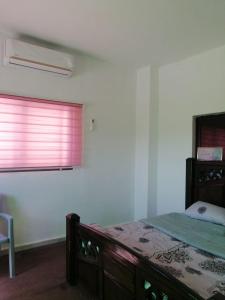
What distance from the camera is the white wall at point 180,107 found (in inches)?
121

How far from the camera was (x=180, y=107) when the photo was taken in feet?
11.4

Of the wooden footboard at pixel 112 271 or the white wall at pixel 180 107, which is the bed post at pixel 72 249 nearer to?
the wooden footboard at pixel 112 271

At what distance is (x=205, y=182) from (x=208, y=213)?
0.60 m

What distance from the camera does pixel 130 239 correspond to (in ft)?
7.13

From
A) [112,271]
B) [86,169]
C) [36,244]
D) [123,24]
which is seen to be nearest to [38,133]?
[86,169]

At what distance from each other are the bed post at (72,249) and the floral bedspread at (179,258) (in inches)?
13.3

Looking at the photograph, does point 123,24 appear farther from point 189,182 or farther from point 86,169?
point 189,182

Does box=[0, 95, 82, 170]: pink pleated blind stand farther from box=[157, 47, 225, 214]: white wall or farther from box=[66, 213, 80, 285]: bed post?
box=[157, 47, 225, 214]: white wall

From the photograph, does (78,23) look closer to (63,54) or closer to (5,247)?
(63,54)

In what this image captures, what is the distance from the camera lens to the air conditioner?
8.78 ft

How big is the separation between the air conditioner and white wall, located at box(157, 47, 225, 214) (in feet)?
4.98

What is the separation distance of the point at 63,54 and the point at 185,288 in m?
2.76

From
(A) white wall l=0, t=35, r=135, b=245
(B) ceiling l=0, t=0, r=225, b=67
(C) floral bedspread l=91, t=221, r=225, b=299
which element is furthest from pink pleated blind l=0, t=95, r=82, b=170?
(C) floral bedspread l=91, t=221, r=225, b=299

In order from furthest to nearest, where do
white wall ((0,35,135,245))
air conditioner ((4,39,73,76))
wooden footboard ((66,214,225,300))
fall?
white wall ((0,35,135,245)), air conditioner ((4,39,73,76)), wooden footboard ((66,214,225,300))
